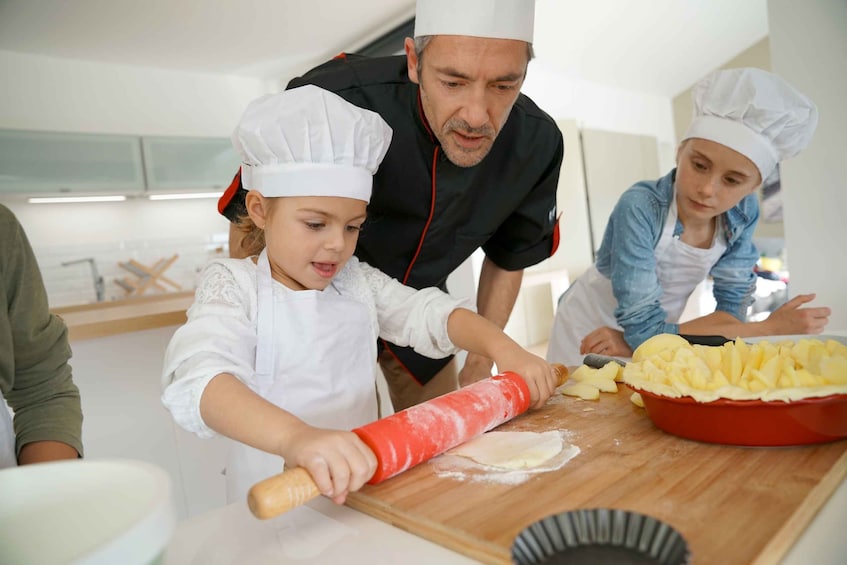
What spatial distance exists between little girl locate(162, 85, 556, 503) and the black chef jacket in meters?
0.22

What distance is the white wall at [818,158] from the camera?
4.94 feet

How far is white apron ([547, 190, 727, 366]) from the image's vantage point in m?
1.38

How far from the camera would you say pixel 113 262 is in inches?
167

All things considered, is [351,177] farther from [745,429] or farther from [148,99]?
[148,99]

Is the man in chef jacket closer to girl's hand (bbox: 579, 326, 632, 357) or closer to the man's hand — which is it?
the man's hand

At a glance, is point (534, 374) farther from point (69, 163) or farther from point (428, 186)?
point (69, 163)

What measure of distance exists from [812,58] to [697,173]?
58 centimetres

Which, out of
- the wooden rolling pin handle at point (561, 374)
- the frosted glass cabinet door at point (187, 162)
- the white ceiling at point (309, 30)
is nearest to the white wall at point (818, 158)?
the wooden rolling pin handle at point (561, 374)

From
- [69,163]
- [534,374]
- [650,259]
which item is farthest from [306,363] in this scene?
[69,163]

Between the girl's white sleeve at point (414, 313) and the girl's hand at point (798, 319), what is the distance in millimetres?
643

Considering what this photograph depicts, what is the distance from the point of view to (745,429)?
61 centimetres

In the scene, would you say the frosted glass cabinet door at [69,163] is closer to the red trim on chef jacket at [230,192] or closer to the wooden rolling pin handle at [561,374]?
the red trim on chef jacket at [230,192]

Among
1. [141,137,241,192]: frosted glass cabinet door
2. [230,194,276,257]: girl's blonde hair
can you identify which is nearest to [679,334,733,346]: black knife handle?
[230,194,276,257]: girl's blonde hair

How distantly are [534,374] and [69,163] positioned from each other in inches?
157
